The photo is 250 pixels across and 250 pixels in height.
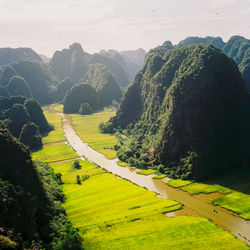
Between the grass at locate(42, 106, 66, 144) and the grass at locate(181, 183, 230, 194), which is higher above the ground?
the grass at locate(42, 106, 66, 144)

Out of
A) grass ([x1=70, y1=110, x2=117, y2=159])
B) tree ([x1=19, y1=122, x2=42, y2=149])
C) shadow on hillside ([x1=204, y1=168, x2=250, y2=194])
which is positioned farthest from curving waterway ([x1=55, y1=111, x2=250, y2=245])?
tree ([x1=19, y1=122, x2=42, y2=149])

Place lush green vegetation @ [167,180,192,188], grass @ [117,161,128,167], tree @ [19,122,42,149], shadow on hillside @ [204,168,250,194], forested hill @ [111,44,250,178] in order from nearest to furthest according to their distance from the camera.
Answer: shadow on hillside @ [204,168,250,194] < lush green vegetation @ [167,180,192,188] < forested hill @ [111,44,250,178] < grass @ [117,161,128,167] < tree @ [19,122,42,149]

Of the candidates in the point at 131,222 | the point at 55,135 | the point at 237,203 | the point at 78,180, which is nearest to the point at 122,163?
the point at 78,180

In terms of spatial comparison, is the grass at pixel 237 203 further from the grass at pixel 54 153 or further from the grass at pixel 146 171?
the grass at pixel 54 153

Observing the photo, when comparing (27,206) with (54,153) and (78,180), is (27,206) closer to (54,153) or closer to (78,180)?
(78,180)

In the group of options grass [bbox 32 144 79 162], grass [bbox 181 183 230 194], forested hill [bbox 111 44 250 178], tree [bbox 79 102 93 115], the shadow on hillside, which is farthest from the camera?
tree [bbox 79 102 93 115]

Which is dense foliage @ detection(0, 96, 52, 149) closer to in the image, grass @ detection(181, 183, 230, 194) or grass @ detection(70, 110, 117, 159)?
grass @ detection(70, 110, 117, 159)
